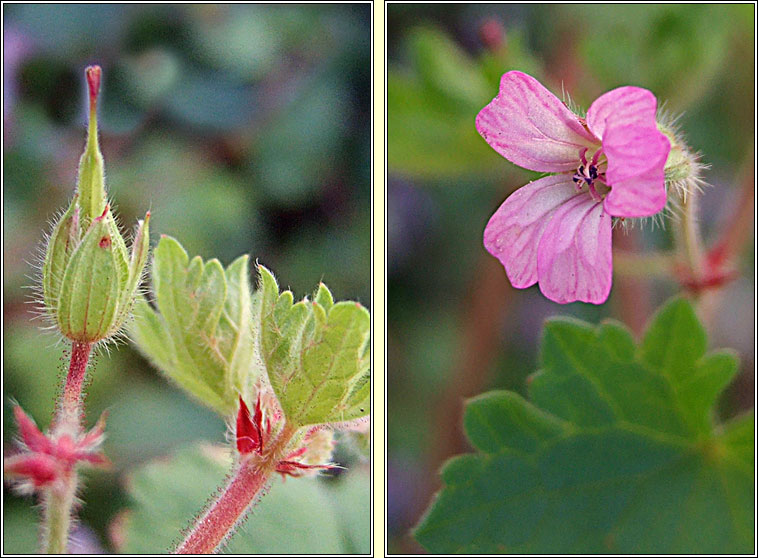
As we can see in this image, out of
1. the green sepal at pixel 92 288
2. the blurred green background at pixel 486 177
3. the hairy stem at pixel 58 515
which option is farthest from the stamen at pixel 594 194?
the blurred green background at pixel 486 177

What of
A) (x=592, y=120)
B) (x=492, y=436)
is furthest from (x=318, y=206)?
(x=592, y=120)

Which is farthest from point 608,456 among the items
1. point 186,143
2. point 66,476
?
point 186,143

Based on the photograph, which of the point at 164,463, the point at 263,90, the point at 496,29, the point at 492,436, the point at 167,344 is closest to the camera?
the point at 167,344

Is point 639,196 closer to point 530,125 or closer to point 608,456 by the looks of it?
point 530,125

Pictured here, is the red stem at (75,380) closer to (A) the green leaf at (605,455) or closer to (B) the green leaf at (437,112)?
(A) the green leaf at (605,455)

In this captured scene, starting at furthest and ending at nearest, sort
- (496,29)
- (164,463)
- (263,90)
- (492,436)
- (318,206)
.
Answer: (263,90) < (318,206) < (496,29) < (164,463) < (492,436)

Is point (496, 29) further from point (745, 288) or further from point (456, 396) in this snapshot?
point (745, 288)

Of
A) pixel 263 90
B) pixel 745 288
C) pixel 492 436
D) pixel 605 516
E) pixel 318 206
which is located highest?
pixel 263 90

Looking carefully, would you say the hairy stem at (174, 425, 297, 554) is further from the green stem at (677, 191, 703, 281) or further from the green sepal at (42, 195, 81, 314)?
→ the green stem at (677, 191, 703, 281)
